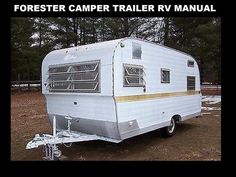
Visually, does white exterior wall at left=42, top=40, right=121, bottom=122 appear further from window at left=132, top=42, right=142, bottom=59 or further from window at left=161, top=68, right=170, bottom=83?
window at left=161, top=68, right=170, bottom=83

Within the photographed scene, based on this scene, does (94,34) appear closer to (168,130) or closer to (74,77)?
(168,130)

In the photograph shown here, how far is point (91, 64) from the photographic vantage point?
21.2ft

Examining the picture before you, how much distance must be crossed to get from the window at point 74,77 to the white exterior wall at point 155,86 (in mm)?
615

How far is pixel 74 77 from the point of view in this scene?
271 inches

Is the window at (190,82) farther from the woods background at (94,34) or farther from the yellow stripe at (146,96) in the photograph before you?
the woods background at (94,34)

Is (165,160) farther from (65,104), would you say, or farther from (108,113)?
(65,104)

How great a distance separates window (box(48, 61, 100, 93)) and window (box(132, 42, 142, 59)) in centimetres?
98

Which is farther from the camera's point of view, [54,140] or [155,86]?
[155,86]

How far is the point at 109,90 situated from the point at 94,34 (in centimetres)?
2339

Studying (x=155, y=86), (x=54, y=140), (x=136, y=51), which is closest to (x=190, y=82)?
(x=155, y=86)

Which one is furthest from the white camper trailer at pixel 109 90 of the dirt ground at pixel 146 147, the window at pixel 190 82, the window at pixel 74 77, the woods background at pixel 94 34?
the woods background at pixel 94 34

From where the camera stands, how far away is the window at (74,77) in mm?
6398
